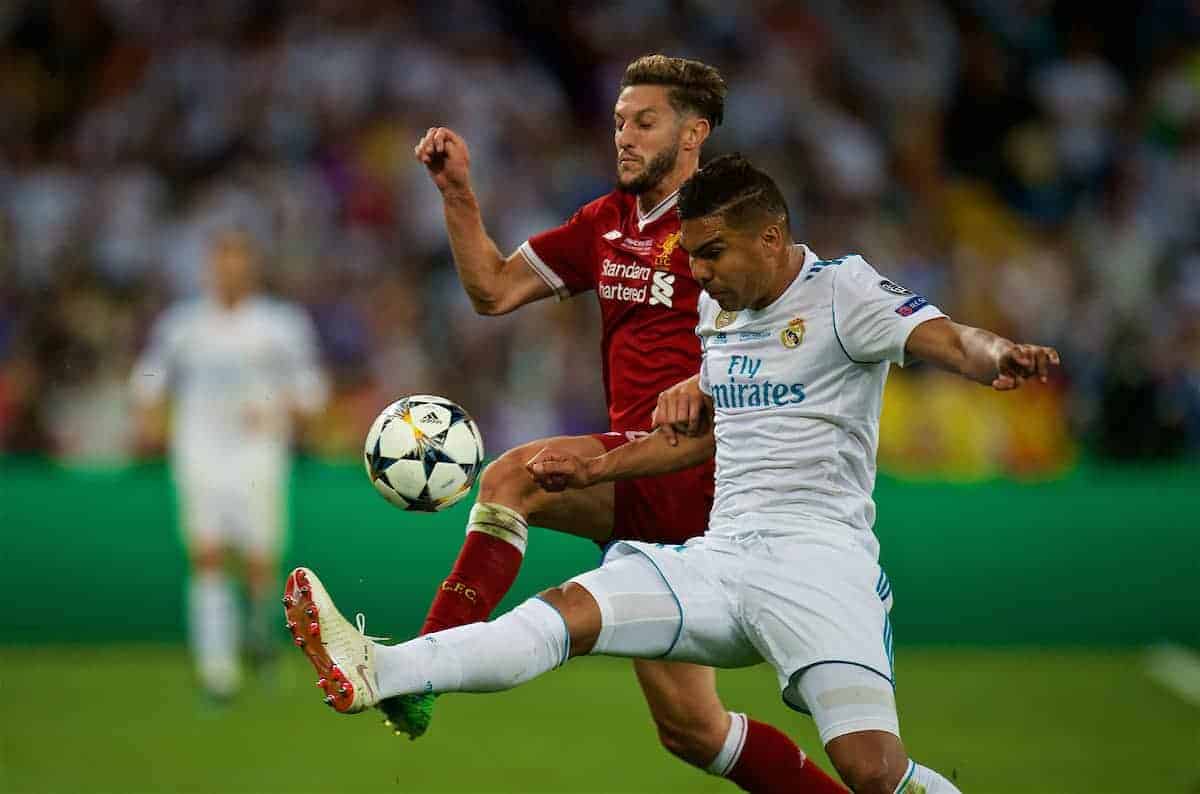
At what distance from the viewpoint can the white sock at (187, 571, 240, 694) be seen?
10664mm

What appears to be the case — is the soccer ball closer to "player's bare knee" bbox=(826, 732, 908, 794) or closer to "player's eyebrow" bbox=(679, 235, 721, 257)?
"player's eyebrow" bbox=(679, 235, 721, 257)

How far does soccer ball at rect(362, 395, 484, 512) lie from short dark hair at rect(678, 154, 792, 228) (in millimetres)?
1052

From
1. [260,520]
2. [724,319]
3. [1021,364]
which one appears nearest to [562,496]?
[724,319]

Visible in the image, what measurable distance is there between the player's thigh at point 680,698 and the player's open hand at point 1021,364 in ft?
6.97

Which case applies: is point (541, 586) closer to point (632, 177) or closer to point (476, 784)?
point (476, 784)

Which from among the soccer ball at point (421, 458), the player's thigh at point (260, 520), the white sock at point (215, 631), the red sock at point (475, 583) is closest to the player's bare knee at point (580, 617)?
the red sock at point (475, 583)

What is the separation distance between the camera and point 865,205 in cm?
1481

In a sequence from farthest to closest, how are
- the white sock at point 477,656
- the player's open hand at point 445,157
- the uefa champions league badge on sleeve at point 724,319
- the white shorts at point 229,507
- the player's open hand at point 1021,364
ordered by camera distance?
the white shorts at point 229,507, the player's open hand at point 445,157, the uefa champions league badge on sleeve at point 724,319, the white sock at point 477,656, the player's open hand at point 1021,364

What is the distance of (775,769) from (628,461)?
156 cm

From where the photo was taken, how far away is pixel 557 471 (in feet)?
17.8

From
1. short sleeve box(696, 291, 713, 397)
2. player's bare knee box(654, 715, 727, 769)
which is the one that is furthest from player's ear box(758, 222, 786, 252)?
player's bare knee box(654, 715, 727, 769)

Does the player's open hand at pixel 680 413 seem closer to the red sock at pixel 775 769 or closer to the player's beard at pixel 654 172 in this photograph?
the player's beard at pixel 654 172

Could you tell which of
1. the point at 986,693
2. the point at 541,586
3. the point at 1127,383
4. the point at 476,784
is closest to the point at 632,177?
the point at 476,784

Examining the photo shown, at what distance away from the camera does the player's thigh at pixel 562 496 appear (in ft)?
18.7
